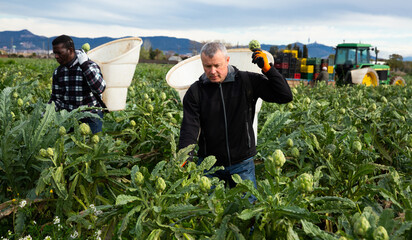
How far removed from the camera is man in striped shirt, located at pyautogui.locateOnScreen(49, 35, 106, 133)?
3598mm

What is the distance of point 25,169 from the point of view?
2.71 metres

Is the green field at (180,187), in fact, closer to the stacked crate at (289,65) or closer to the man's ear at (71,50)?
the man's ear at (71,50)

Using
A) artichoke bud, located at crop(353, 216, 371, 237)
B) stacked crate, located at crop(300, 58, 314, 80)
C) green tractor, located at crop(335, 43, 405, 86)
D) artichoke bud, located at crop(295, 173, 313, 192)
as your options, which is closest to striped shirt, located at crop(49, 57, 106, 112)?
artichoke bud, located at crop(295, 173, 313, 192)

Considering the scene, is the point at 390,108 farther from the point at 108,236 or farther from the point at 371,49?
the point at 371,49

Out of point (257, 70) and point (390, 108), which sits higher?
point (257, 70)

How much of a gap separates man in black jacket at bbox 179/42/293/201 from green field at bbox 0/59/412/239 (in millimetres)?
292

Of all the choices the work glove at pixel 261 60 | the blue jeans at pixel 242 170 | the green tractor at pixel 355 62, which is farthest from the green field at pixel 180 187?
the green tractor at pixel 355 62

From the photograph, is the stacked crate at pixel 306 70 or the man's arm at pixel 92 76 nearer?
the man's arm at pixel 92 76

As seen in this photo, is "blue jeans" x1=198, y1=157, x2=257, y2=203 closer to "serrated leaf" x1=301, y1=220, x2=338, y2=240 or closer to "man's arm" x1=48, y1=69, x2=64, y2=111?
"serrated leaf" x1=301, y1=220, x2=338, y2=240

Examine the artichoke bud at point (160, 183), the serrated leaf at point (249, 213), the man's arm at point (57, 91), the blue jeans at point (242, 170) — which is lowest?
the blue jeans at point (242, 170)

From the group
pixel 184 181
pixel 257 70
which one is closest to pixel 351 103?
pixel 257 70

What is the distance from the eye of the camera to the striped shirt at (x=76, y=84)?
366 centimetres

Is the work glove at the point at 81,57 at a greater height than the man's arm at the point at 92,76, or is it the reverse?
the work glove at the point at 81,57

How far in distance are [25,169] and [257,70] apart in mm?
2090
